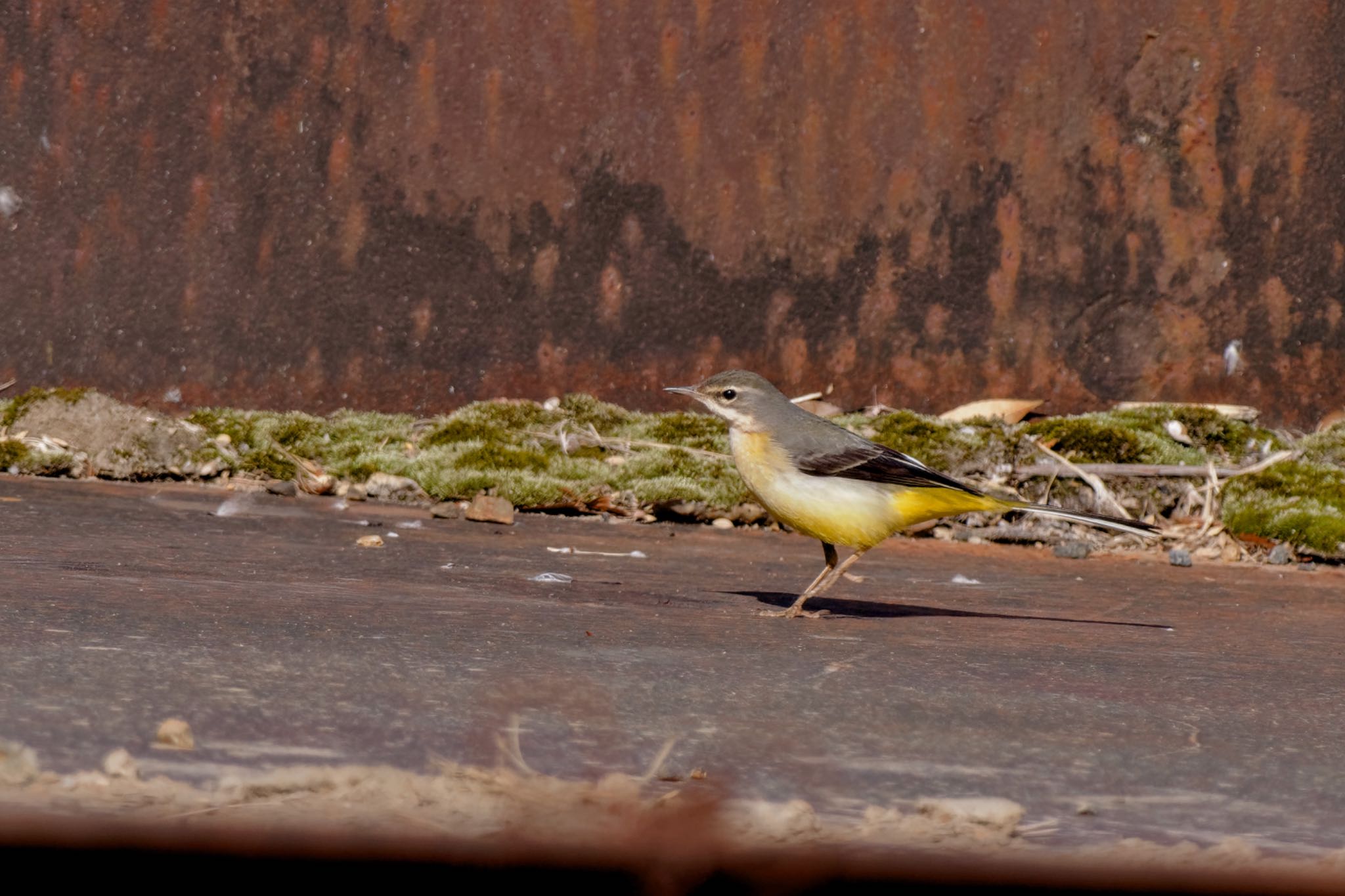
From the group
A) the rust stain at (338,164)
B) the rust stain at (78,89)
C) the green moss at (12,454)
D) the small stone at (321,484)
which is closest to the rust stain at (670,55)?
the rust stain at (338,164)

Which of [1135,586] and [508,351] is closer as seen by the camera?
[1135,586]

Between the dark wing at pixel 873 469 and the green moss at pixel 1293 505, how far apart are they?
139 centimetres

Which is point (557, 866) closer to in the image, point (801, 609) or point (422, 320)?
point (801, 609)

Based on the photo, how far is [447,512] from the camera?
548 cm

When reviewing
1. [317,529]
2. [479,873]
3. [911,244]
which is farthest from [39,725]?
[911,244]

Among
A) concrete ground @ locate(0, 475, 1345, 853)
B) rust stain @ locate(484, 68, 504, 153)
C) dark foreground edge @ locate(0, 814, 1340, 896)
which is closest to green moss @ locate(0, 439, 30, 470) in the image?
concrete ground @ locate(0, 475, 1345, 853)

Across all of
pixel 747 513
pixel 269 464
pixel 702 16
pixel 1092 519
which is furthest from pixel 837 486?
pixel 702 16

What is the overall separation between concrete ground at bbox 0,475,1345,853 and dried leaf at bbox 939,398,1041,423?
1.33m

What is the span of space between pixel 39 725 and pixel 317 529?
292cm

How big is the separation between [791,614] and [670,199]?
294 centimetres

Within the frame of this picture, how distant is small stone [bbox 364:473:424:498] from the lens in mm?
5703

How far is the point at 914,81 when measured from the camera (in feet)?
21.1

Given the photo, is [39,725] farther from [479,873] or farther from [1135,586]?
[1135,586]

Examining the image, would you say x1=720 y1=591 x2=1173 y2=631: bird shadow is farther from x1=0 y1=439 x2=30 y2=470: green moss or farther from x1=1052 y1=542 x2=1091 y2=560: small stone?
x1=0 y1=439 x2=30 y2=470: green moss
